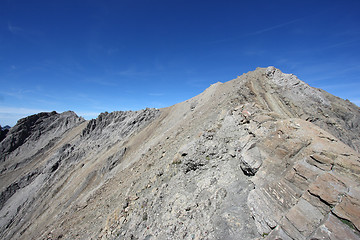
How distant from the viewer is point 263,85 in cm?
2175

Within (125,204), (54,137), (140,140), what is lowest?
(125,204)

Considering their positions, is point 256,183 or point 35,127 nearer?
point 256,183

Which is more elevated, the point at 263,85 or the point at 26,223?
the point at 263,85

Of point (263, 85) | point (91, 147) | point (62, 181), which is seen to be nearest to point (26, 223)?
point (62, 181)

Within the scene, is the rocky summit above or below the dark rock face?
below

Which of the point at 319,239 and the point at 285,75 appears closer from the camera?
the point at 319,239

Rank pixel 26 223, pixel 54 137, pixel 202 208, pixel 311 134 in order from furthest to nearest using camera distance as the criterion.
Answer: pixel 54 137 → pixel 26 223 → pixel 202 208 → pixel 311 134

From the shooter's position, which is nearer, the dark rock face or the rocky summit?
the rocky summit

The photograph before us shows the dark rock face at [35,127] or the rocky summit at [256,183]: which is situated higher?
the dark rock face at [35,127]

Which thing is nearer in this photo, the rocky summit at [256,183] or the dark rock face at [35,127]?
the rocky summit at [256,183]

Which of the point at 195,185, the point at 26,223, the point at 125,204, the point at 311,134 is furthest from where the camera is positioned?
the point at 26,223

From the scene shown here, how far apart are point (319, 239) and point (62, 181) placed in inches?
1693

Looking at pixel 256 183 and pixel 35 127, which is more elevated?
pixel 35 127

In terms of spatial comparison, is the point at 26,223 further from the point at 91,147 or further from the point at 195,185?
the point at 195,185
